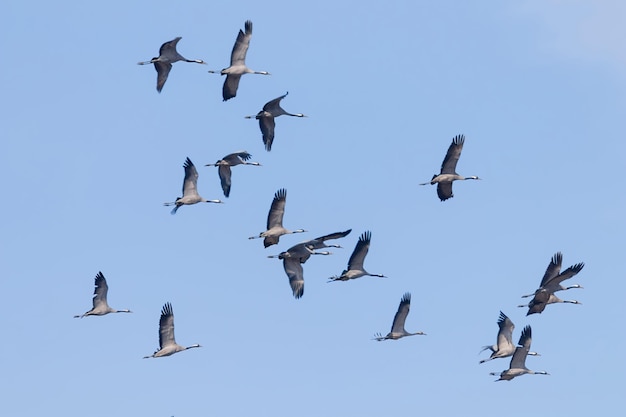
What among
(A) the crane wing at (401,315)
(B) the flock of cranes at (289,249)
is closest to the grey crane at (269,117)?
(B) the flock of cranes at (289,249)

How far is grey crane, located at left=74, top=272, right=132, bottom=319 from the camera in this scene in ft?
202

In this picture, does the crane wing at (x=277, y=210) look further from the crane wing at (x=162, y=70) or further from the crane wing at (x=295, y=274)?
the crane wing at (x=162, y=70)

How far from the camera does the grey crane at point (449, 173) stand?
5991cm

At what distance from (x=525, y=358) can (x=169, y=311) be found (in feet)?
41.9

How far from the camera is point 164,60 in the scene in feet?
196

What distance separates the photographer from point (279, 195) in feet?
194

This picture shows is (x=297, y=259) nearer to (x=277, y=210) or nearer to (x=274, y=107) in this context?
(x=277, y=210)

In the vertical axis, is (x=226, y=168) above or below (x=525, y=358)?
above

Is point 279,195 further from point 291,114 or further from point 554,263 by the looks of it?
point 554,263

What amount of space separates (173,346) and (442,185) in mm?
10809

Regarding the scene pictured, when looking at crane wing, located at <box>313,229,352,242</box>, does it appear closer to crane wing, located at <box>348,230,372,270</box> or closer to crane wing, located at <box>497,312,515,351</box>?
crane wing, located at <box>348,230,372,270</box>

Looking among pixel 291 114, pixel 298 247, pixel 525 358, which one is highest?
pixel 291 114

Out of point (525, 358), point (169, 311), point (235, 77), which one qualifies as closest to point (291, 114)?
point (235, 77)

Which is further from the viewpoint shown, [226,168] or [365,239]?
[226,168]
